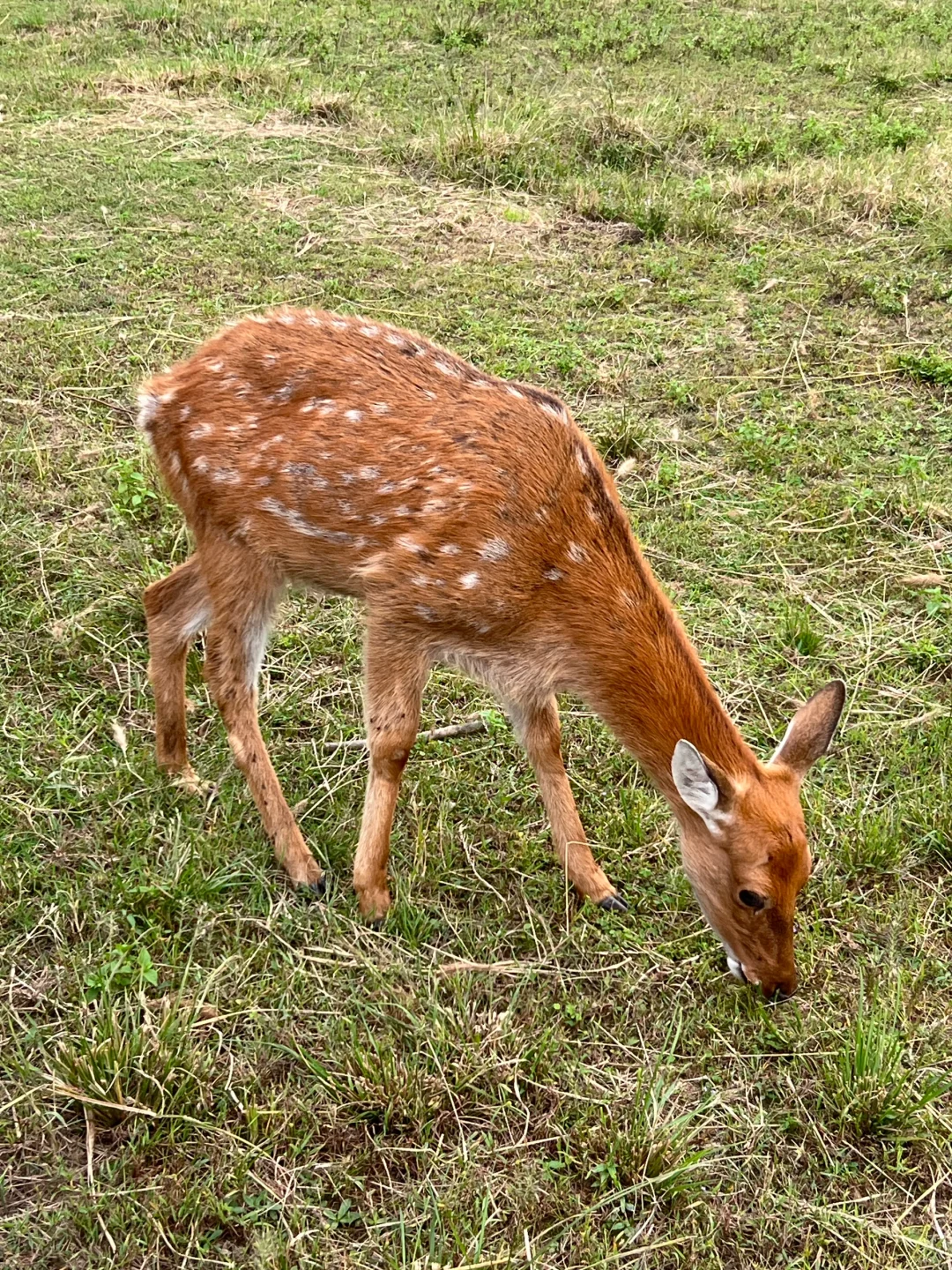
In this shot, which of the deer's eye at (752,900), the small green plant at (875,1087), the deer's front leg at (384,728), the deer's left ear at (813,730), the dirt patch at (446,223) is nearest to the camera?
the small green plant at (875,1087)

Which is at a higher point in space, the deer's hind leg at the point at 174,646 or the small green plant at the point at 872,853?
the deer's hind leg at the point at 174,646

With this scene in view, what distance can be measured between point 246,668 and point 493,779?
3.20ft

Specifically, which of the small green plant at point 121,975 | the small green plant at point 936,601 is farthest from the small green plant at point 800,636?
the small green plant at point 121,975

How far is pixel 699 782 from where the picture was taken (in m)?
2.91

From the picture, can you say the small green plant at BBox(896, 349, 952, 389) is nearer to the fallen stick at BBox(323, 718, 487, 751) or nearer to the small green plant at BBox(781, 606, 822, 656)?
the small green plant at BBox(781, 606, 822, 656)

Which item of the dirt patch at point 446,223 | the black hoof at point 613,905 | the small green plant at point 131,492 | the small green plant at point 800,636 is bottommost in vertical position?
the black hoof at point 613,905

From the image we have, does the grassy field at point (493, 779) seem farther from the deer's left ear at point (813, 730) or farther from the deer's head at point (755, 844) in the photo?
the deer's left ear at point (813, 730)

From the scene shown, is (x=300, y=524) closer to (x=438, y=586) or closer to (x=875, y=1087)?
(x=438, y=586)

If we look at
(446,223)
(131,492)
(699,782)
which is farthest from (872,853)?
(446,223)

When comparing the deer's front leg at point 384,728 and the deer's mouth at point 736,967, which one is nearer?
the deer's mouth at point 736,967

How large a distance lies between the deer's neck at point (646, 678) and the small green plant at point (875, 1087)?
2.61ft

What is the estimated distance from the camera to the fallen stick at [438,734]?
4.02 metres

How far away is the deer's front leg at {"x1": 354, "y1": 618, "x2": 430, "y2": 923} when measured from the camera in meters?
3.41

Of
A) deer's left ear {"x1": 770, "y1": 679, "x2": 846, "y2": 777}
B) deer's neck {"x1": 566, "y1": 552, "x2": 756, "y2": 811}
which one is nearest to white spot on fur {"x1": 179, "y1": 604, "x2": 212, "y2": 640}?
deer's neck {"x1": 566, "y1": 552, "x2": 756, "y2": 811}
